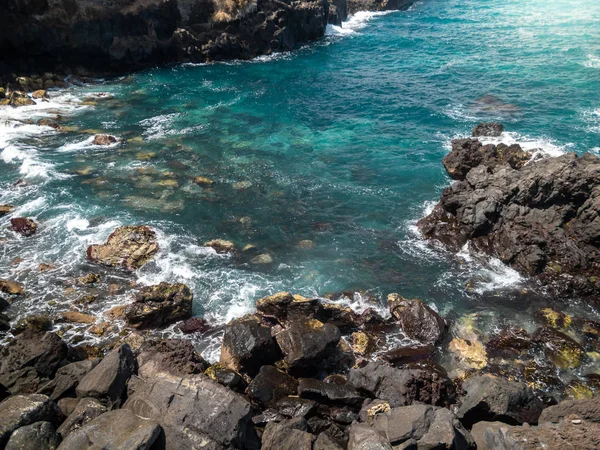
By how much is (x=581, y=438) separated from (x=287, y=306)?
13958 mm

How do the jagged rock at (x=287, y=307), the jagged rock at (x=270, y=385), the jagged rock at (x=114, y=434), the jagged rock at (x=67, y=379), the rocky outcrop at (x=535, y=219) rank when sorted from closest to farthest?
the jagged rock at (x=114, y=434) < the jagged rock at (x=67, y=379) < the jagged rock at (x=270, y=385) < the jagged rock at (x=287, y=307) < the rocky outcrop at (x=535, y=219)

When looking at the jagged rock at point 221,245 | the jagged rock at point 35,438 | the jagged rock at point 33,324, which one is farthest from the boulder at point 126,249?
the jagged rock at point 35,438

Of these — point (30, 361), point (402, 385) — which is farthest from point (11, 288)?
point (402, 385)

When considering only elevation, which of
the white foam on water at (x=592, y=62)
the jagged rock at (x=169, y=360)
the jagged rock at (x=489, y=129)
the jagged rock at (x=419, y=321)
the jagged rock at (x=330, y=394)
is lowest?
the jagged rock at (x=419, y=321)

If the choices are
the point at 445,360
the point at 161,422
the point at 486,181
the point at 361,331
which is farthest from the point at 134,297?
the point at 486,181

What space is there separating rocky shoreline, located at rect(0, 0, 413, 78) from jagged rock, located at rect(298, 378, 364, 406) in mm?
58615

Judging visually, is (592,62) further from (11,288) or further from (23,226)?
(11,288)

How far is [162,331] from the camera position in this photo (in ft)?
78.9

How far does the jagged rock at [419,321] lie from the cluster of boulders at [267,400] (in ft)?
0.43

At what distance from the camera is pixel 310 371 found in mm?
20984

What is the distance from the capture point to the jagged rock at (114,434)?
14.2m

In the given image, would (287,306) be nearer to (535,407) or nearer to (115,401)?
(115,401)

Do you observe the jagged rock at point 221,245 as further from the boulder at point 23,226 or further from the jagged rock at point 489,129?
the jagged rock at point 489,129

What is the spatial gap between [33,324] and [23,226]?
36.8 ft
